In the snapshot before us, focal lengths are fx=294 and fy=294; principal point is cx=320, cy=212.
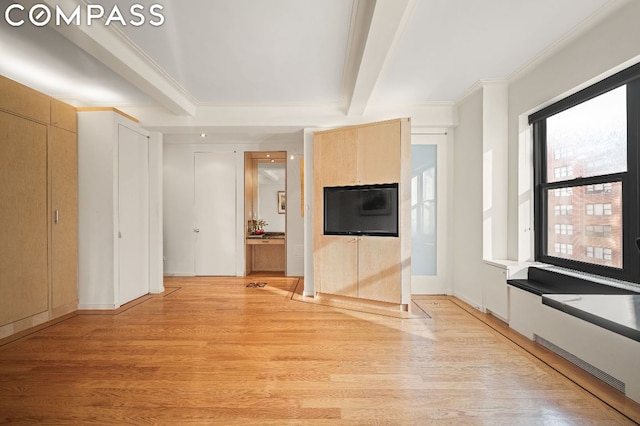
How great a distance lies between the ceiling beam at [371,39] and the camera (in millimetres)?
2079

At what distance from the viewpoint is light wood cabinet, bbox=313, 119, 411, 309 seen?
3.63m

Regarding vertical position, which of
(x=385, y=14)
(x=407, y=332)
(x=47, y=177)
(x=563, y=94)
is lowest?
(x=407, y=332)

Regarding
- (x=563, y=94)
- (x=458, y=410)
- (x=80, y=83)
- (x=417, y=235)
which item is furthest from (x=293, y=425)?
(x=80, y=83)

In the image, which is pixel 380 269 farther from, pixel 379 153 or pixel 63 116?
pixel 63 116

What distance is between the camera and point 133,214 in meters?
4.19

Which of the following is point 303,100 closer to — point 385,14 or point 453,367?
point 385,14

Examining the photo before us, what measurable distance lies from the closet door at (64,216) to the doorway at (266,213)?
8.95ft

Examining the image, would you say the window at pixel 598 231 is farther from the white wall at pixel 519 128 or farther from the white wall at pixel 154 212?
the white wall at pixel 154 212

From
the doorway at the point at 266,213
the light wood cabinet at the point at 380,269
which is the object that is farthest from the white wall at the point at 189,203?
the light wood cabinet at the point at 380,269

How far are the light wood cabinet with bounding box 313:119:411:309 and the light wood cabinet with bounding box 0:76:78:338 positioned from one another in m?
3.07

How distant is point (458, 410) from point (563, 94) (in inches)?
115

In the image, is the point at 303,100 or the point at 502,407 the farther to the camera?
the point at 303,100

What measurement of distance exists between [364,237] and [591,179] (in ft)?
7.52

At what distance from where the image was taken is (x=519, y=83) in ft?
11.0
